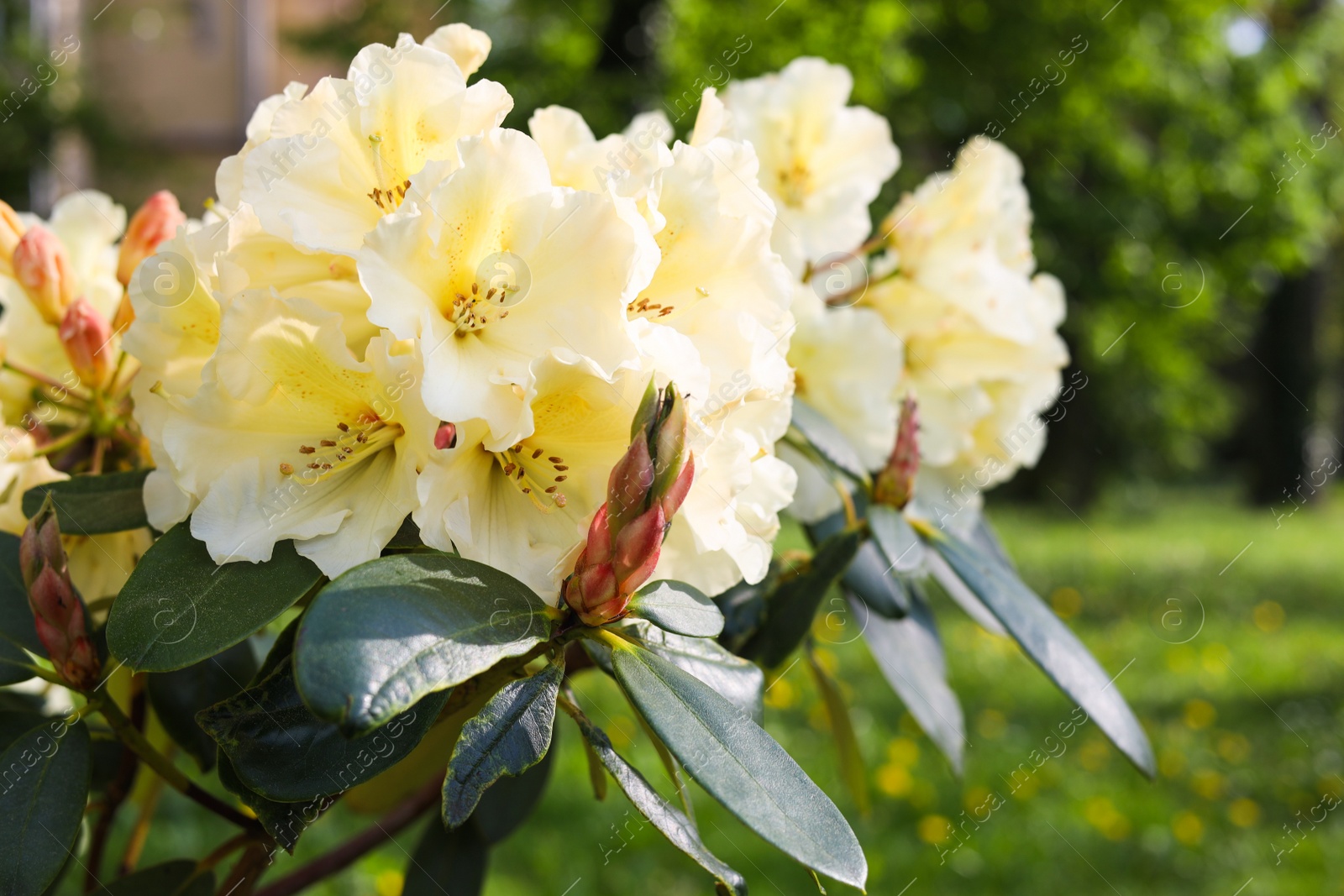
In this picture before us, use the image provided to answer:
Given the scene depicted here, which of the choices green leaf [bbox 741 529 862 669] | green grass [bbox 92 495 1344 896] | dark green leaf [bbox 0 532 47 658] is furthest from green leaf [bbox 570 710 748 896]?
green grass [bbox 92 495 1344 896]

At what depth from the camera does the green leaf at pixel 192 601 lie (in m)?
0.58

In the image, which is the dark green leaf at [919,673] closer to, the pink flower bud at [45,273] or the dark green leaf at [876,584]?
the dark green leaf at [876,584]

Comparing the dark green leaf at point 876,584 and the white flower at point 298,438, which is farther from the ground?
the white flower at point 298,438

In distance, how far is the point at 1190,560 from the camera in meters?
6.61

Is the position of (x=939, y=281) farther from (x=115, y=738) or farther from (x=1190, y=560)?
(x=1190, y=560)

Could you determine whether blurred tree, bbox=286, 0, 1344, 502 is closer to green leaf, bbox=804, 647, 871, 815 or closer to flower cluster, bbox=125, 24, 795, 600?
green leaf, bbox=804, 647, 871, 815

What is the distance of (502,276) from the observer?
614mm

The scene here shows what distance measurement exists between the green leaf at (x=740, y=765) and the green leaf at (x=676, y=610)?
2 centimetres

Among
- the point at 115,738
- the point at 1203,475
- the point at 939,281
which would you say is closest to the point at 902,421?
the point at 939,281

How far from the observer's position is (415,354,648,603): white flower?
59 cm

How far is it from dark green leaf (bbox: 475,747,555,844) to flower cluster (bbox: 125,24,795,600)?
0.49 metres

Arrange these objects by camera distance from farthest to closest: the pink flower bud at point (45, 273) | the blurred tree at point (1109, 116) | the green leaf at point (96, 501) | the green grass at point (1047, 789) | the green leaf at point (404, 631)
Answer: the blurred tree at point (1109, 116)
the green grass at point (1047, 789)
the pink flower bud at point (45, 273)
the green leaf at point (96, 501)
the green leaf at point (404, 631)

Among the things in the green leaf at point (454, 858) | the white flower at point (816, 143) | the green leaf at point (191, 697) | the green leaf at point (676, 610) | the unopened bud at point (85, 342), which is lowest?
the green leaf at point (454, 858)

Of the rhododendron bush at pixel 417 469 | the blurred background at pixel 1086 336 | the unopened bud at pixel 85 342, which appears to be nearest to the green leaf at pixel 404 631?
the rhododendron bush at pixel 417 469
